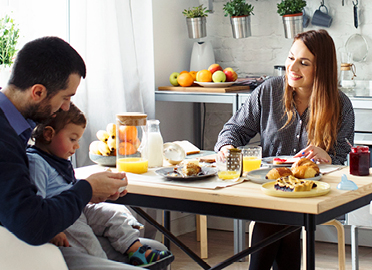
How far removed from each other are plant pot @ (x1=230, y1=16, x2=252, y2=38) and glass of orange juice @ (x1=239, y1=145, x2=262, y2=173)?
1.87 metres

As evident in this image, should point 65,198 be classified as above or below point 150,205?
above

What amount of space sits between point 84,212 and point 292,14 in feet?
7.26

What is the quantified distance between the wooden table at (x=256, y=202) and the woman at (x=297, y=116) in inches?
20.0

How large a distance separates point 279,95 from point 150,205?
3.49 ft

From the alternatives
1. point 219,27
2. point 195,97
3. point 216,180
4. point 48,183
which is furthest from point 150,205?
point 219,27

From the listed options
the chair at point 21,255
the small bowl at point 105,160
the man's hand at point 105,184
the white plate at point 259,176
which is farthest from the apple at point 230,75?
the chair at point 21,255

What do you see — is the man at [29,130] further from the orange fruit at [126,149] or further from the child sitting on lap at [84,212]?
the orange fruit at [126,149]

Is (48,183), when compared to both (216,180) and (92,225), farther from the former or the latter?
(216,180)

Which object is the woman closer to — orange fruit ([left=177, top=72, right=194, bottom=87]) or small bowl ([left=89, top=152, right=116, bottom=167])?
small bowl ([left=89, top=152, right=116, bottom=167])

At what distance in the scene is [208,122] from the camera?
13.5 feet

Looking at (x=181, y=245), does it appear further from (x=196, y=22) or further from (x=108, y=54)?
(x=196, y=22)

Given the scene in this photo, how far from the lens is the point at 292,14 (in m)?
3.50

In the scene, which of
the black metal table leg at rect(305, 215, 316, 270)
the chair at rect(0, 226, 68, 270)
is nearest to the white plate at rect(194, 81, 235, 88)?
the black metal table leg at rect(305, 215, 316, 270)

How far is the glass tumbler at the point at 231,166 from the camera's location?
5.91 ft
